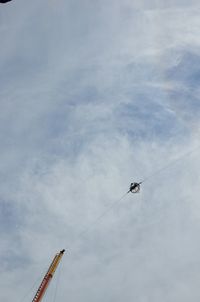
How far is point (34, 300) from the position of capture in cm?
12238

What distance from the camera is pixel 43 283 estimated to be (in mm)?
128500

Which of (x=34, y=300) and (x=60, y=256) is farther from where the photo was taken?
(x=60, y=256)

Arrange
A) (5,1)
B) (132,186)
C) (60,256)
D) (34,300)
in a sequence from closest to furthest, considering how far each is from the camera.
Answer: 1. (5,1)
2. (132,186)
3. (34,300)
4. (60,256)

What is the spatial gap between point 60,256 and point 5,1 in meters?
91.4

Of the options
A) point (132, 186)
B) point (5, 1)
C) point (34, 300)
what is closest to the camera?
point (5, 1)

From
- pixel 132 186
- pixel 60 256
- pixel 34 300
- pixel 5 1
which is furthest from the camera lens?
pixel 60 256

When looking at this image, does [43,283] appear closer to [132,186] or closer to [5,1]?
[132,186]

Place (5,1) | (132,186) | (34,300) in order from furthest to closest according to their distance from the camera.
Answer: (34,300) < (132,186) < (5,1)

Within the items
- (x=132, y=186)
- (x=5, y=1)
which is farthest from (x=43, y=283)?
(x=5, y=1)

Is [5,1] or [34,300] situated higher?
[5,1]

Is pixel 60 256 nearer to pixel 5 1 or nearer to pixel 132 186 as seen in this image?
pixel 132 186

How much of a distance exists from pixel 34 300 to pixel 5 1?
9445cm

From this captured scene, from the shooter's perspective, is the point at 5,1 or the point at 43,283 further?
the point at 43,283

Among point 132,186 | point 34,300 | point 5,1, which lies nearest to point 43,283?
point 34,300
